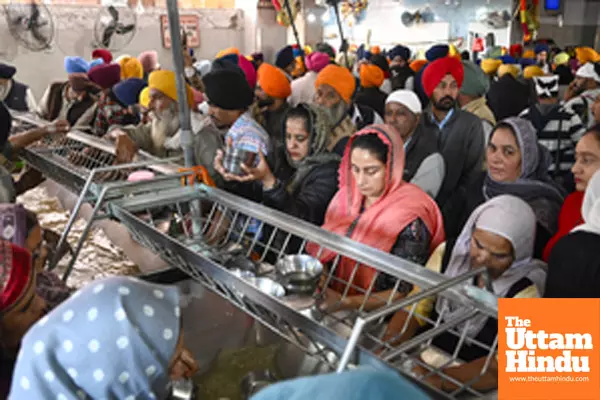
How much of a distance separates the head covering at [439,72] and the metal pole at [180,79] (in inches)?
76.7

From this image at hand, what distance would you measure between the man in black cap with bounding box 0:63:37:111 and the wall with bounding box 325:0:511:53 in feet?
22.8

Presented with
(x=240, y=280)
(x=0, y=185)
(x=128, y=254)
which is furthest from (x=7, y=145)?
(x=240, y=280)

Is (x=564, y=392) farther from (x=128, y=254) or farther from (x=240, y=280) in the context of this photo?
(x=128, y=254)

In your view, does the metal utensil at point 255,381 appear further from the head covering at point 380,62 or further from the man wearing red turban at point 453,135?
the head covering at point 380,62

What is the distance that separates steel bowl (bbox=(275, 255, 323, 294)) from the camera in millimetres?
990

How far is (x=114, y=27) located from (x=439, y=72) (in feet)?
17.3

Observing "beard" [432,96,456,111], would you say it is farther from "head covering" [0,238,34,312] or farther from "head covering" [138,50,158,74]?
"head covering" [138,50,158,74]

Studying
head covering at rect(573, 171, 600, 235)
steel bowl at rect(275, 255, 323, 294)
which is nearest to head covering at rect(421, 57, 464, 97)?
head covering at rect(573, 171, 600, 235)

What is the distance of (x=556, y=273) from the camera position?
1204 millimetres

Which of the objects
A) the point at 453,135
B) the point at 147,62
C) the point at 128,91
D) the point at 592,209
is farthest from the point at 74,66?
the point at 592,209

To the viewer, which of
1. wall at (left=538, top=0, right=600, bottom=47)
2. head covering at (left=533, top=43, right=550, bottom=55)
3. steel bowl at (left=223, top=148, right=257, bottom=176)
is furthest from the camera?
wall at (left=538, top=0, right=600, bottom=47)

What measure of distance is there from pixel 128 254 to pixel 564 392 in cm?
143

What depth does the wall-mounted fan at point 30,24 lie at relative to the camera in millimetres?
5188

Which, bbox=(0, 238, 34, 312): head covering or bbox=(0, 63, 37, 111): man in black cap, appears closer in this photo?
bbox=(0, 238, 34, 312): head covering
